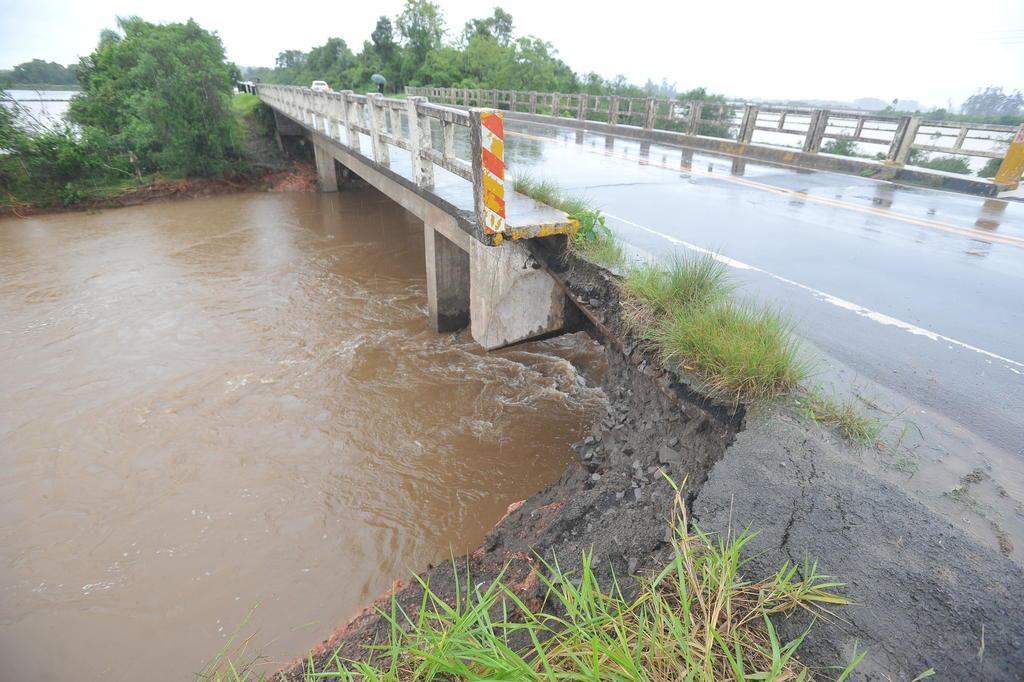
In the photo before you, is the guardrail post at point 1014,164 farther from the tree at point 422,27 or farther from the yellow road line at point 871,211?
the tree at point 422,27

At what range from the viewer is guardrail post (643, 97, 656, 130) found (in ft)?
54.3

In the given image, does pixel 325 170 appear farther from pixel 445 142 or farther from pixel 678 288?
pixel 678 288

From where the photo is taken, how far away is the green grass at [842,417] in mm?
2637

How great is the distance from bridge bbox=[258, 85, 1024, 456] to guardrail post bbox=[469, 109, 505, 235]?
0.22 ft

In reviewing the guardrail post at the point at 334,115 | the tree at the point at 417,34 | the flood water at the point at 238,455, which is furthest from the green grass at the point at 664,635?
the tree at the point at 417,34

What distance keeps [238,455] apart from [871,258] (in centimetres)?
710

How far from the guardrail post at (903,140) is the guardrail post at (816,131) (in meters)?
1.59

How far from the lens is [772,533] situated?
7.04 feet

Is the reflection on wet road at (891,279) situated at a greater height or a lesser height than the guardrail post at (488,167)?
lesser

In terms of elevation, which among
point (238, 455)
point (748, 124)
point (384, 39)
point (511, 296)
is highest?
point (384, 39)

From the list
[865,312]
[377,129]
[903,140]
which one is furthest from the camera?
[903,140]

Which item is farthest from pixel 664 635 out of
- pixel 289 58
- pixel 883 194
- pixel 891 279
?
pixel 289 58

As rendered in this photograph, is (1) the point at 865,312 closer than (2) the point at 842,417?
No

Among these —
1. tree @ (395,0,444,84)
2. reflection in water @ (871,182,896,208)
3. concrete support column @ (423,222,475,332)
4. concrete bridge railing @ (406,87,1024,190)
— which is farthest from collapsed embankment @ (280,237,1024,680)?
tree @ (395,0,444,84)
